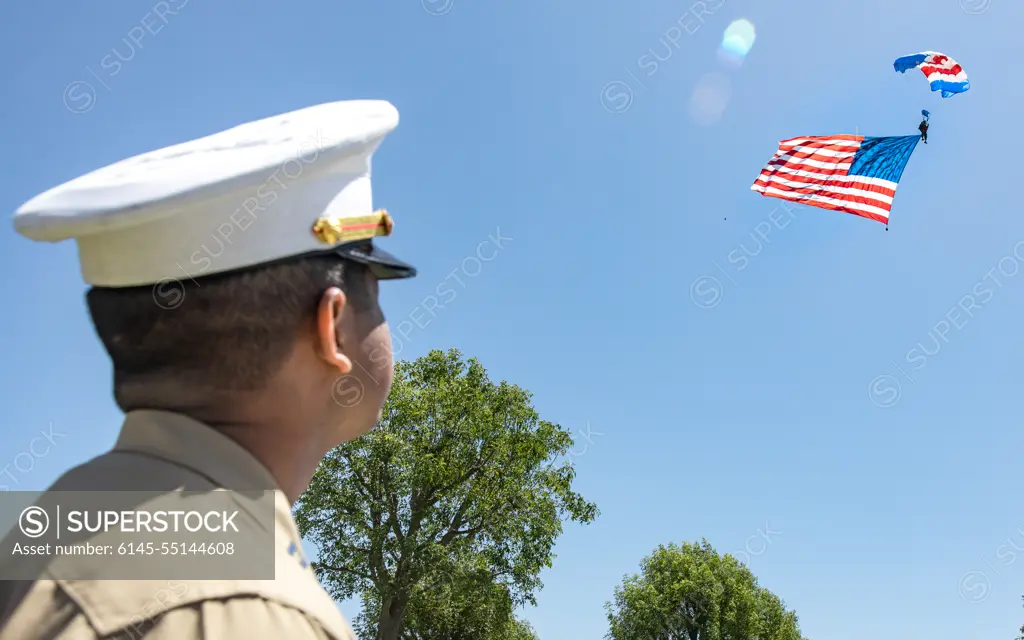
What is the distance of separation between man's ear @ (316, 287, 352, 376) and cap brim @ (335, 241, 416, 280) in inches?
6.0

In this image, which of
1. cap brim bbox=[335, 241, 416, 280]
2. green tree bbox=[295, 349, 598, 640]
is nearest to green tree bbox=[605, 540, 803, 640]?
green tree bbox=[295, 349, 598, 640]

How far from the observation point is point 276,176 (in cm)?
191

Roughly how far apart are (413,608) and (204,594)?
2194cm

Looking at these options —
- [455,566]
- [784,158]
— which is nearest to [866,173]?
[784,158]

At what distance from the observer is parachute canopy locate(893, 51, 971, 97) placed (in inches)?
654

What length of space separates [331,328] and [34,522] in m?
0.80

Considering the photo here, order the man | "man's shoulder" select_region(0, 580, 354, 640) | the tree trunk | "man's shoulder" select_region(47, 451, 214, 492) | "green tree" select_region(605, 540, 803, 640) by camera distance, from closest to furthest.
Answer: "man's shoulder" select_region(0, 580, 354, 640)
"man's shoulder" select_region(47, 451, 214, 492)
the man
the tree trunk
"green tree" select_region(605, 540, 803, 640)

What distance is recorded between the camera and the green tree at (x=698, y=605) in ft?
141

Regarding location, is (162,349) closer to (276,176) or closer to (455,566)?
(276,176)

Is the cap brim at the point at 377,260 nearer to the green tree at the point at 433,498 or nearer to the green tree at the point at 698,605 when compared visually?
the green tree at the point at 433,498

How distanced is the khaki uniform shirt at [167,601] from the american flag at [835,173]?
14280 millimetres

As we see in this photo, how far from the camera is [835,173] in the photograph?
14672mm

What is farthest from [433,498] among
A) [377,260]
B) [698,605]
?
[698,605]

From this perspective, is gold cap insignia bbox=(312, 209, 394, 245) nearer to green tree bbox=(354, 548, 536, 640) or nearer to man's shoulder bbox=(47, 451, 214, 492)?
man's shoulder bbox=(47, 451, 214, 492)
